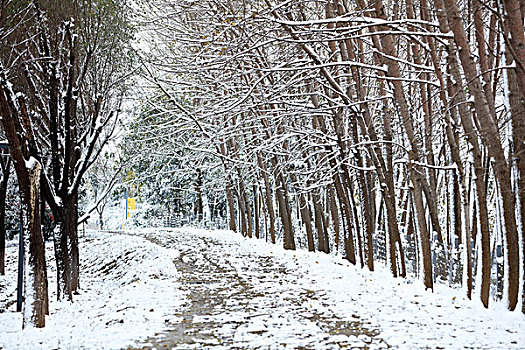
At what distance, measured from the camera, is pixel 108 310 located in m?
9.97

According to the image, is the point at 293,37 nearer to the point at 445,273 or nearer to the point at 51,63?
the point at 51,63

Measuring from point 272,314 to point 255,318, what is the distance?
0.34m

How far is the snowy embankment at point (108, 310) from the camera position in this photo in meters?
7.35

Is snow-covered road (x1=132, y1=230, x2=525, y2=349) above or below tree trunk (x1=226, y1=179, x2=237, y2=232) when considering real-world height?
below

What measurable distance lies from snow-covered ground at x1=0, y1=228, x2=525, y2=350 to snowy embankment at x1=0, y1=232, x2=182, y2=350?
0.03 m

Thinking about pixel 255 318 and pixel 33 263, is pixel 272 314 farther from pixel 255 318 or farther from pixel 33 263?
pixel 33 263

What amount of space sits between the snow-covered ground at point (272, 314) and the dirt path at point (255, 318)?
14 mm

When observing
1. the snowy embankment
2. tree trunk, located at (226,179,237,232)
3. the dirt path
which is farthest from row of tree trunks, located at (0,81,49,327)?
tree trunk, located at (226,179,237,232)

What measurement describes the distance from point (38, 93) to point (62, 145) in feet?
4.71

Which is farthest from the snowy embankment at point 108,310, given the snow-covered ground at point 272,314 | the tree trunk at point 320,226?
the tree trunk at point 320,226

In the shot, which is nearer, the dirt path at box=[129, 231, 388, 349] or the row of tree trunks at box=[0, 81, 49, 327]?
the dirt path at box=[129, 231, 388, 349]

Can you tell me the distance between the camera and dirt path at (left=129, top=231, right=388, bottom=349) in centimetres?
644

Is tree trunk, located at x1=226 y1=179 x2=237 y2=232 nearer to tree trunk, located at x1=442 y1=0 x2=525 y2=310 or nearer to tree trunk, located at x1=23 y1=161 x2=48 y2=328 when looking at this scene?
tree trunk, located at x1=23 y1=161 x2=48 y2=328

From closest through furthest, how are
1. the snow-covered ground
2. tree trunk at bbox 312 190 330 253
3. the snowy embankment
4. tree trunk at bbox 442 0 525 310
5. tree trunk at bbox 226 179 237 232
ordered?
the snow-covered ground
tree trunk at bbox 442 0 525 310
the snowy embankment
tree trunk at bbox 312 190 330 253
tree trunk at bbox 226 179 237 232
